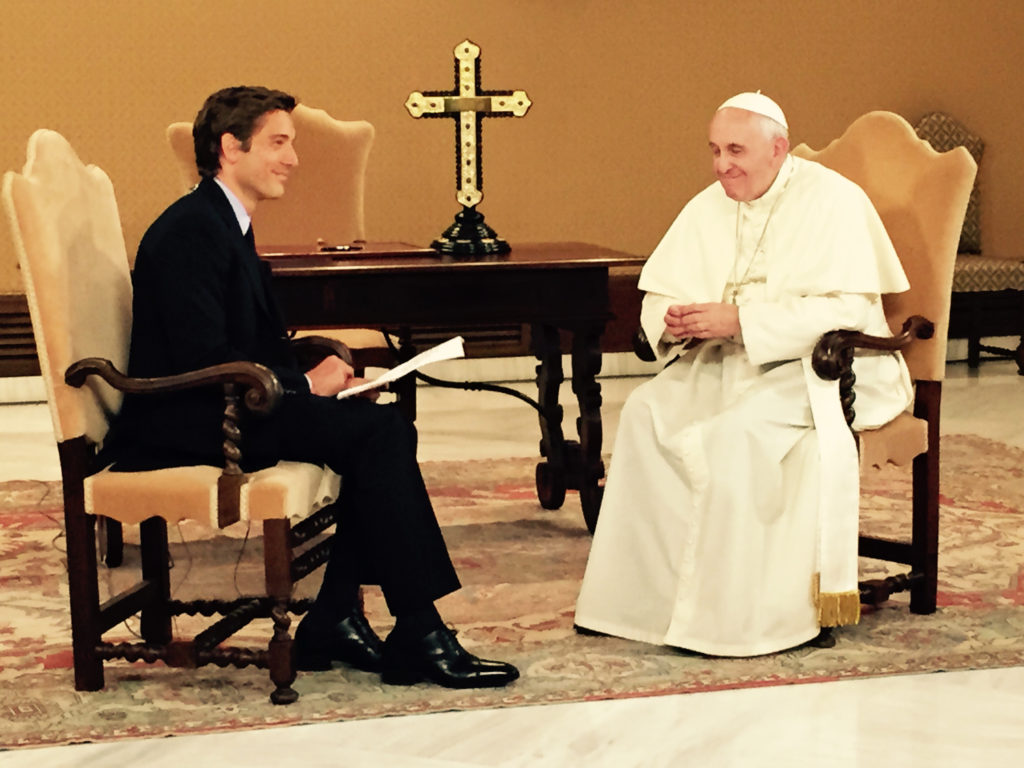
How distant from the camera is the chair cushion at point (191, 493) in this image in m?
3.01

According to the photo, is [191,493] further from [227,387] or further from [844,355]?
[844,355]

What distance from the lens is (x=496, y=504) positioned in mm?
4965

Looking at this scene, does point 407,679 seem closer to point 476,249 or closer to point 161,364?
point 161,364

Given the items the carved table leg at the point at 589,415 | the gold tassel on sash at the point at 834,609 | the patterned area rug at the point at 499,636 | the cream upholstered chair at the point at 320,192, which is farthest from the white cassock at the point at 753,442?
the cream upholstered chair at the point at 320,192

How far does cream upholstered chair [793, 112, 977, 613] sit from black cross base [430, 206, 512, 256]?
1.18 metres

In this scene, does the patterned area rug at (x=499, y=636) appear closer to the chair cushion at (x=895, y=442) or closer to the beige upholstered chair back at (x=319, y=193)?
the chair cushion at (x=895, y=442)

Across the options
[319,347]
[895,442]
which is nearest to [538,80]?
[319,347]

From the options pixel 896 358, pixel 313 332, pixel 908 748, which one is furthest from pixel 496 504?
pixel 908 748

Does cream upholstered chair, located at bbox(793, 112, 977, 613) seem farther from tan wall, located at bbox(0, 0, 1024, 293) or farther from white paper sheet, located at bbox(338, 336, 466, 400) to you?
tan wall, located at bbox(0, 0, 1024, 293)

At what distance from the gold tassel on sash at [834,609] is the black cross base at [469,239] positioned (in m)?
1.61

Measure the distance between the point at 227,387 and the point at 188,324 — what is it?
16 centimetres

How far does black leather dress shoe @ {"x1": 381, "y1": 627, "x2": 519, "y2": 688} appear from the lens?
3.13 m

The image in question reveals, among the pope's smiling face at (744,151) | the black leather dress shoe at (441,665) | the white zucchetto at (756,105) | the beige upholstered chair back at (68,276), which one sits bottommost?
the black leather dress shoe at (441,665)

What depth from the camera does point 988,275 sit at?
25.3ft
